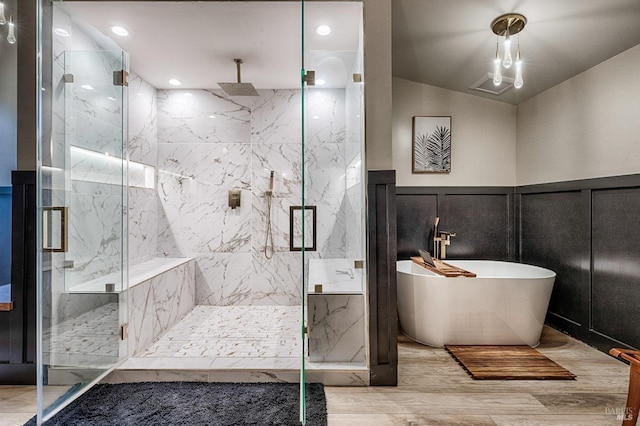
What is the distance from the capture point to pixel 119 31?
2.82m

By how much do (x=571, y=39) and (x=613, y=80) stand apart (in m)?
0.47

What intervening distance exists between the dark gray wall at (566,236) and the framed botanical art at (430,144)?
257mm

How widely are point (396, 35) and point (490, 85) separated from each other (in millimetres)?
1145

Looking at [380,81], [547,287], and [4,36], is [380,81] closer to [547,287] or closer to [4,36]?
[547,287]

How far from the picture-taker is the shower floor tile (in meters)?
2.42

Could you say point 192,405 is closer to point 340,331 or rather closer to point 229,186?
point 340,331

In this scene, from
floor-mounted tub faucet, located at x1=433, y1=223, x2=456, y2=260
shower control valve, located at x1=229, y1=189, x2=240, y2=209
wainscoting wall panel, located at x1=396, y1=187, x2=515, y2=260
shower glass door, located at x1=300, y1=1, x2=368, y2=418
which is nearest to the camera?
shower glass door, located at x1=300, y1=1, x2=368, y2=418

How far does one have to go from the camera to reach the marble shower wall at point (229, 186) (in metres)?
Result: 4.14

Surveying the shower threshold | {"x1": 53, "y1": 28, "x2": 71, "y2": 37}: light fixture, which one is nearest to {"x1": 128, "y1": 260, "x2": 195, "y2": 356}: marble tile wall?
the shower threshold

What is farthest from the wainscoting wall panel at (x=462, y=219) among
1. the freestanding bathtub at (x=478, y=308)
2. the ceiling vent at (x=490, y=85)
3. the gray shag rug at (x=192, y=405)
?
the gray shag rug at (x=192, y=405)

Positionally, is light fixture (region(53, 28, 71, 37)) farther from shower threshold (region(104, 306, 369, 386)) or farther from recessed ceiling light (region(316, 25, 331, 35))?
shower threshold (region(104, 306, 369, 386))

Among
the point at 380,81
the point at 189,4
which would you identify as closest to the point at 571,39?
the point at 380,81

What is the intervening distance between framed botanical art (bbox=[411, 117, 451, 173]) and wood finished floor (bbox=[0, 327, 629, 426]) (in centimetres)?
195

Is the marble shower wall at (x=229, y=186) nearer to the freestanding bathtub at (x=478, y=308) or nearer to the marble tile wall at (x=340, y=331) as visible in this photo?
the freestanding bathtub at (x=478, y=308)
